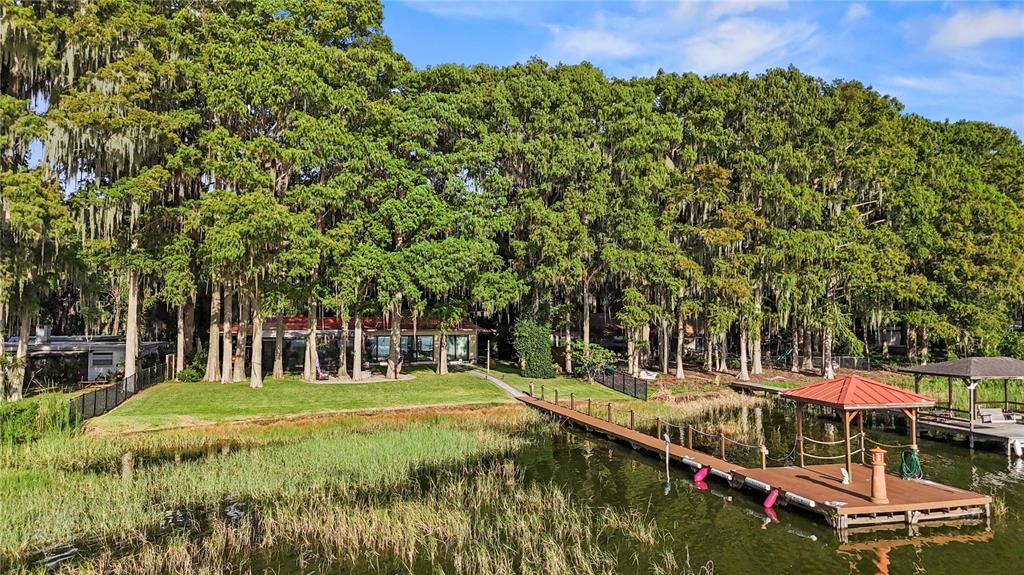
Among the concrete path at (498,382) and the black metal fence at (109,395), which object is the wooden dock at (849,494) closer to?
the concrete path at (498,382)

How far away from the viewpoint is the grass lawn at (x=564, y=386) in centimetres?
3602

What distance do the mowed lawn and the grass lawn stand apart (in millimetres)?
2377

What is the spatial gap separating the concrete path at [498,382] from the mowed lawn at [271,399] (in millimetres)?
606

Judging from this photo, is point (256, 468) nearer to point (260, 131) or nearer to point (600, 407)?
point (600, 407)

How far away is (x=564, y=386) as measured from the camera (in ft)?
126

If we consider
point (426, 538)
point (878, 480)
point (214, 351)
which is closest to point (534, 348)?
point (214, 351)


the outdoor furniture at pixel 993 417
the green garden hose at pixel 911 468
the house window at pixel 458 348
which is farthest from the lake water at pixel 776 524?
the house window at pixel 458 348

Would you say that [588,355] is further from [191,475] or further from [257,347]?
[191,475]

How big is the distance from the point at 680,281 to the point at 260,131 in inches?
1049

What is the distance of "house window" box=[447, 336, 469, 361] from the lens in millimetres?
51531

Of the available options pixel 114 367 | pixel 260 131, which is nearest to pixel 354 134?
pixel 260 131

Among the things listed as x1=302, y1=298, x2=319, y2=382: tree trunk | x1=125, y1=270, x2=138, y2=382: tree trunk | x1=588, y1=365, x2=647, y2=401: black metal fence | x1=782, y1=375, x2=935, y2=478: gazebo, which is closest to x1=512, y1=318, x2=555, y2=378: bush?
x1=588, y1=365, x2=647, y2=401: black metal fence

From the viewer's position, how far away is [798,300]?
44.6m

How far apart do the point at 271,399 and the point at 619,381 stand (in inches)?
774
